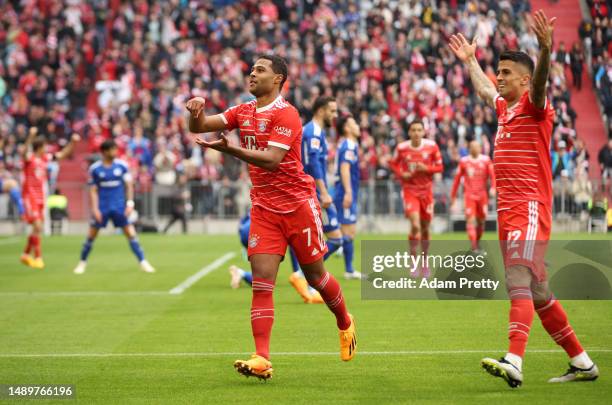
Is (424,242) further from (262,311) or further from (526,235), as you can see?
(526,235)

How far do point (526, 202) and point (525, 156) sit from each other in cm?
36

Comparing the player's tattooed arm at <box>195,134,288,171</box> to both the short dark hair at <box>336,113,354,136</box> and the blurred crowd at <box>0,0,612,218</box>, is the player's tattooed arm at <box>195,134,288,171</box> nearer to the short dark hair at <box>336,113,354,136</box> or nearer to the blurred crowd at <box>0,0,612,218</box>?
the short dark hair at <box>336,113,354,136</box>

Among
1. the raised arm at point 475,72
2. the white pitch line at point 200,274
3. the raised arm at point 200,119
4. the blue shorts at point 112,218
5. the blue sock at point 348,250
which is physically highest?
the raised arm at point 475,72

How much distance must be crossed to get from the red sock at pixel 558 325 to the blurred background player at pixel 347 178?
8445 millimetres

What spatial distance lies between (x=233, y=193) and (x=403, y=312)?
19974 millimetres

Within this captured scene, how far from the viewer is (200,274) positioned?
18.8 m

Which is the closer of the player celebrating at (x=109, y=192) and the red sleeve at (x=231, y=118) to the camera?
the red sleeve at (x=231, y=118)

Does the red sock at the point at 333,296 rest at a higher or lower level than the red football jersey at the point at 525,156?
lower

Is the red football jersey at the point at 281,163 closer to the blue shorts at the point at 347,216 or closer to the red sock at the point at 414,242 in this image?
the blue shorts at the point at 347,216

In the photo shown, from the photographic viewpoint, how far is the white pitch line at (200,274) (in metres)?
16.2

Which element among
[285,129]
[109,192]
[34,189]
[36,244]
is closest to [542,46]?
[285,129]

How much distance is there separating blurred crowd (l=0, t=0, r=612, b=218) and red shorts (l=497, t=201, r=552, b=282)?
19919 millimetres

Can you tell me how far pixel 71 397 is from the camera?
7797 mm

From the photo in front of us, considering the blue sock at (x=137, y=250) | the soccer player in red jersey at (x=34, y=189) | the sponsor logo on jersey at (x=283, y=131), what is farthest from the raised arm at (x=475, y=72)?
the soccer player in red jersey at (x=34, y=189)
